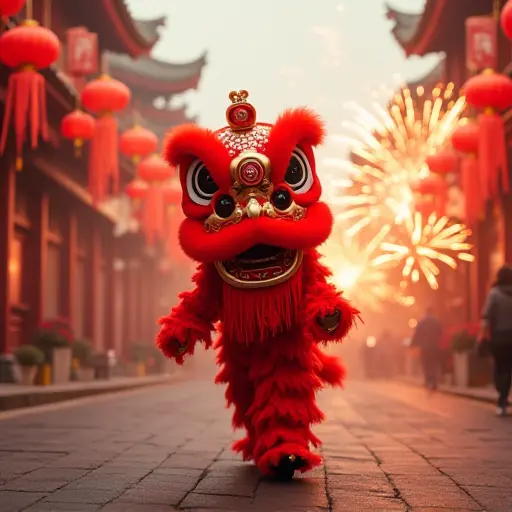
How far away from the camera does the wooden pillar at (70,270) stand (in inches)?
882

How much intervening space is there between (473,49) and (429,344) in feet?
19.1

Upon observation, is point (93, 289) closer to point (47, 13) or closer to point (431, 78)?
point (47, 13)

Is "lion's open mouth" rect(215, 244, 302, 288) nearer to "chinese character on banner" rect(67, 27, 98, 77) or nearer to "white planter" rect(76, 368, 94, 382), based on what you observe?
"chinese character on banner" rect(67, 27, 98, 77)

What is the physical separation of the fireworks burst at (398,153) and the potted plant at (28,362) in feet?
18.8

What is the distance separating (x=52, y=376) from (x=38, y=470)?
1149 cm

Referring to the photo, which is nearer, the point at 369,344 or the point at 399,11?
the point at 399,11

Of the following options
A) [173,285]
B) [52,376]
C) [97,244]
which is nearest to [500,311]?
[52,376]

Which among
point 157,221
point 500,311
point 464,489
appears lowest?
point 464,489

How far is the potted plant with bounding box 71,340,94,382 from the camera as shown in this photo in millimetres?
19453

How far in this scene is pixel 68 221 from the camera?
22969 mm

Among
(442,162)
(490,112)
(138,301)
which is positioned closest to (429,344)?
(442,162)

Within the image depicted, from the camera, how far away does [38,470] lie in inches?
226

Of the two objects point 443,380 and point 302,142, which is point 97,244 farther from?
point 302,142

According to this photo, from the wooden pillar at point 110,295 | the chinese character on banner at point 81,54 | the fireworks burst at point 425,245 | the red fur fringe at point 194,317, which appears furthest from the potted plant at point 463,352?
the red fur fringe at point 194,317
